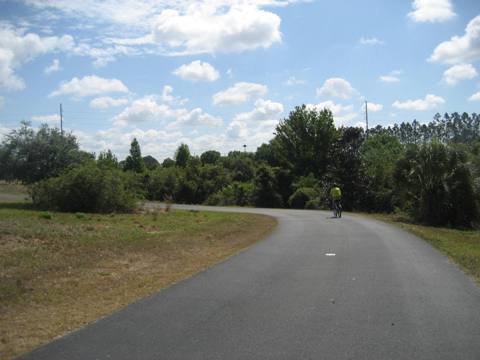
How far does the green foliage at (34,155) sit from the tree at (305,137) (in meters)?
35.1

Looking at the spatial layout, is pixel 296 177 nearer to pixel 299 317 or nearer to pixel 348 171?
pixel 348 171

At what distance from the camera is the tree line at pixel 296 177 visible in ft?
96.1

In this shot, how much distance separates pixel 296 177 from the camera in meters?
53.1

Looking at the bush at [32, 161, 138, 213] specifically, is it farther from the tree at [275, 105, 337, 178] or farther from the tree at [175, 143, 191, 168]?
the tree at [175, 143, 191, 168]

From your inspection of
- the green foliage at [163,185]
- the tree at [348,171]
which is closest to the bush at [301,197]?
the tree at [348,171]

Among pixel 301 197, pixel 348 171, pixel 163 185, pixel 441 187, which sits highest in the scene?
pixel 348 171

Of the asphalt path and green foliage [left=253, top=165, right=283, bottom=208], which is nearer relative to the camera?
the asphalt path

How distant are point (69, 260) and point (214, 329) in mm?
6753

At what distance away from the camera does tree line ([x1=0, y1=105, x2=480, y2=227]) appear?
29.3 metres

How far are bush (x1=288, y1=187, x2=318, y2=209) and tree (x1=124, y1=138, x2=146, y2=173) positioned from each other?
41.0 m

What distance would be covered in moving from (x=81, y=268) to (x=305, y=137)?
5536 centimetres

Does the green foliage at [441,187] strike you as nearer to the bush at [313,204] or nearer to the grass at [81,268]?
the bush at [313,204]

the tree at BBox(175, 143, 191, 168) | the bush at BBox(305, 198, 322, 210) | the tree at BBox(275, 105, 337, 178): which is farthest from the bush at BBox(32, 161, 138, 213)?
the tree at BBox(175, 143, 191, 168)

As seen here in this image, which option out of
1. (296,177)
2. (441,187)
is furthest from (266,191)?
(441,187)
